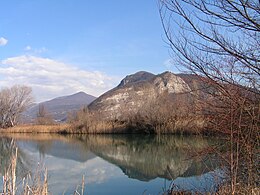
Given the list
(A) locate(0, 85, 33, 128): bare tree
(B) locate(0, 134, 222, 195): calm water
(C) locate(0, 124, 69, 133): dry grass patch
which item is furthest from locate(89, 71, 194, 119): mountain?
(A) locate(0, 85, 33, 128): bare tree

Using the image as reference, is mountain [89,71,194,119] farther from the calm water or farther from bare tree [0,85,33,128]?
bare tree [0,85,33,128]

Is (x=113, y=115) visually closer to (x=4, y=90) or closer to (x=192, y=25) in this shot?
(x=4, y=90)

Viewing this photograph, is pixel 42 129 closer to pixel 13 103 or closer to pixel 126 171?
pixel 13 103

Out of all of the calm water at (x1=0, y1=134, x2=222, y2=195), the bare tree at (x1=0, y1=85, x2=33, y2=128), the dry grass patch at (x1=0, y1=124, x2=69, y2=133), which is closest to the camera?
the calm water at (x1=0, y1=134, x2=222, y2=195)

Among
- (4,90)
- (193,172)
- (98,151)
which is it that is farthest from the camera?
(4,90)

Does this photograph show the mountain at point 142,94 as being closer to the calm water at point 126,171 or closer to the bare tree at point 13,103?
the calm water at point 126,171

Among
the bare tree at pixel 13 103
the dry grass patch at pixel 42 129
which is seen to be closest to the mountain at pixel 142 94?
the dry grass patch at pixel 42 129

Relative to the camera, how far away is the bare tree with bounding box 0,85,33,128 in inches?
1990

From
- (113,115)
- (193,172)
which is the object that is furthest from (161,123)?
(193,172)

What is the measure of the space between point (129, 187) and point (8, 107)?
45828mm

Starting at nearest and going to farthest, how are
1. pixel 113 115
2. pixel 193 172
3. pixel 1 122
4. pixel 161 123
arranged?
pixel 193 172, pixel 161 123, pixel 113 115, pixel 1 122

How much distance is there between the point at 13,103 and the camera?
53.2m

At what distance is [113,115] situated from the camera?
4094cm

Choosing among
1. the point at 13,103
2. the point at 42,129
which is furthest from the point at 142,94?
the point at 13,103
